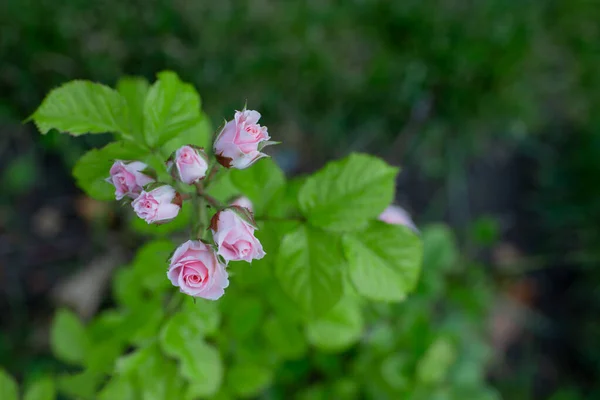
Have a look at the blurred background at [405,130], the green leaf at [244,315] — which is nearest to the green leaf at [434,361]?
the blurred background at [405,130]

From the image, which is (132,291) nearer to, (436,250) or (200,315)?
(200,315)

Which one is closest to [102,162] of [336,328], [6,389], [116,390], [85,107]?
[85,107]

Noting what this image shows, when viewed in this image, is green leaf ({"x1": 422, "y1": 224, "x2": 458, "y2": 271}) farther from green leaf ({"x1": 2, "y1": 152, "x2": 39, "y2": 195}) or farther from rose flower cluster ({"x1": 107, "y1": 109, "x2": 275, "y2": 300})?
green leaf ({"x1": 2, "y1": 152, "x2": 39, "y2": 195})

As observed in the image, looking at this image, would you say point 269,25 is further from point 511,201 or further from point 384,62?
point 511,201

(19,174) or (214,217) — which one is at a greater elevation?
(214,217)

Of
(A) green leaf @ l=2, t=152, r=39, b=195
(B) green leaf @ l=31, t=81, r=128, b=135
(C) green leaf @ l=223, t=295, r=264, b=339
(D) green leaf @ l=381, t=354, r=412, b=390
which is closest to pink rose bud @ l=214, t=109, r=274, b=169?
(B) green leaf @ l=31, t=81, r=128, b=135

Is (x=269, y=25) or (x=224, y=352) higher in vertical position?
(x=269, y=25)

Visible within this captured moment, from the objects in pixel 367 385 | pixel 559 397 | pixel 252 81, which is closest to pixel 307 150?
pixel 252 81
